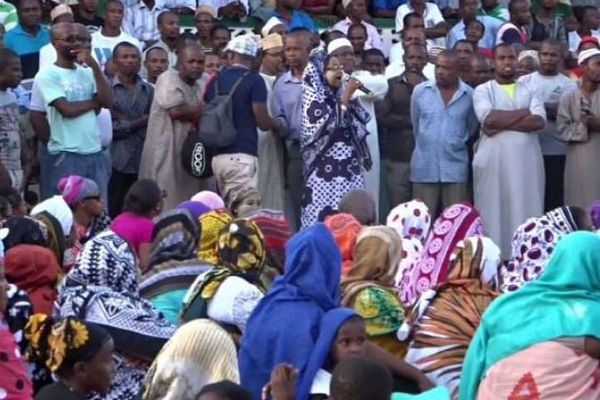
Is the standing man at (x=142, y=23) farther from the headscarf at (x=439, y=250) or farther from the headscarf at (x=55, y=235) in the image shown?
the headscarf at (x=439, y=250)

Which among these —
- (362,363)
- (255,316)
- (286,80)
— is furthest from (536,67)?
(362,363)

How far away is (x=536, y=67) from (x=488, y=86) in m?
1.22

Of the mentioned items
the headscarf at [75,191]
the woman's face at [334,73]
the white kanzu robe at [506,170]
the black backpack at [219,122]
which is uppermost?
the woman's face at [334,73]

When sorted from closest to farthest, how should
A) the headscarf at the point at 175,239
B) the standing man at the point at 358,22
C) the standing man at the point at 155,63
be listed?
the headscarf at the point at 175,239 < the standing man at the point at 155,63 < the standing man at the point at 358,22

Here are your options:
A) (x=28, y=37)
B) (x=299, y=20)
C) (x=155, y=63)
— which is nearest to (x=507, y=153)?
(x=299, y=20)

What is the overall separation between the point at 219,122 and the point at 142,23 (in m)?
3.15

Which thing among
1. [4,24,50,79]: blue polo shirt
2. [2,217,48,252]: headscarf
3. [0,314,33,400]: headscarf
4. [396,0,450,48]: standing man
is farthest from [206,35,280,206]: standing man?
[0,314,33,400]: headscarf

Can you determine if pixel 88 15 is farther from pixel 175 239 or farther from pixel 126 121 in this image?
pixel 175 239

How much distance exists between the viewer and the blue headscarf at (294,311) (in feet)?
27.5

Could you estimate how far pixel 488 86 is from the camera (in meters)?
15.9

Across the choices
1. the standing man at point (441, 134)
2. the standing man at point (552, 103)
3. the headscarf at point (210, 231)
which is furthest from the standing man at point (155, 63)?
the headscarf at point (210, 231)

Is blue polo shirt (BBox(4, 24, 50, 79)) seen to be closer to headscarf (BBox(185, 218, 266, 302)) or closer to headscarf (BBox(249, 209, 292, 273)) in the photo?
headscarf (BBox(249, 209, 292, 273))

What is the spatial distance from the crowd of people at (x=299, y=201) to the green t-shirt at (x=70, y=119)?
0.06 ft

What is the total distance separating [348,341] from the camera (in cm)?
822
